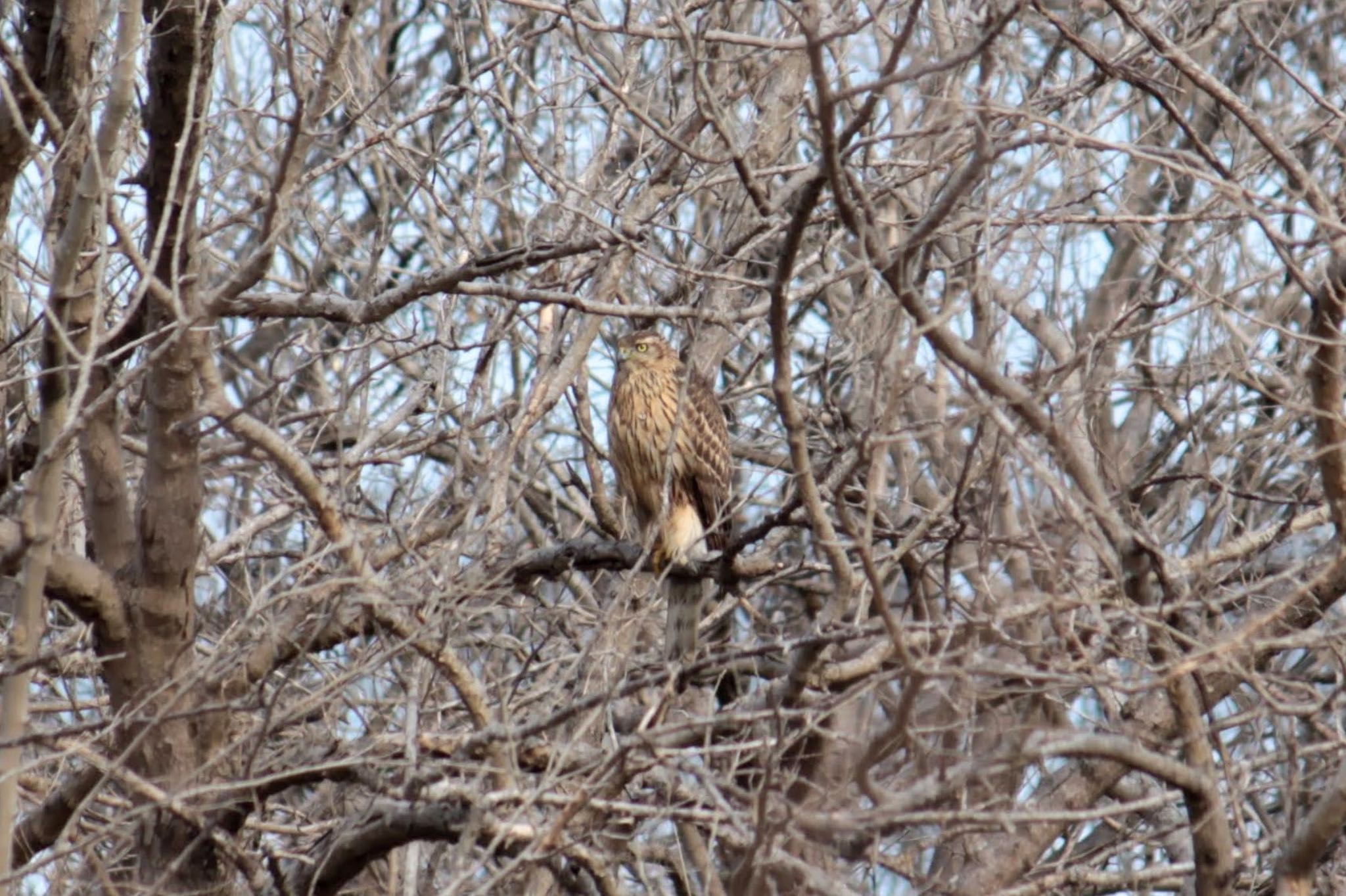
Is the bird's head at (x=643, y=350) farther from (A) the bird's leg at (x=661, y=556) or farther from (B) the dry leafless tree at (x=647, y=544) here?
(A) the bird's leg at (x=661, y=556)

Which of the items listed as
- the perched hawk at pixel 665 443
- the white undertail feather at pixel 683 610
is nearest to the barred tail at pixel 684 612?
the white undertail feather at pixel 683 610

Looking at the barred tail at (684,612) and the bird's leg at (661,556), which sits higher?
the bird's leg at (661,556)

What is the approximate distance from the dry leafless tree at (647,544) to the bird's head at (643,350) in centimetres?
42

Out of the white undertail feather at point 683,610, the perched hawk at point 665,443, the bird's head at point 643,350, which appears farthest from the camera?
the bird's head at point 643,350

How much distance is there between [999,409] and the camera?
359 centimetres

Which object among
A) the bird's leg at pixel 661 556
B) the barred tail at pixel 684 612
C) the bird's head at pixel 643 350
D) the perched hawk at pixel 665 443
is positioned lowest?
the barred tail at pixel 684 612

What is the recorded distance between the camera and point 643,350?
23.4ft

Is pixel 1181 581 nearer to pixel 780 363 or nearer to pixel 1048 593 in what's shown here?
pixel 1048 593

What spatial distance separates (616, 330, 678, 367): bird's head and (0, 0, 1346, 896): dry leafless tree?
1.39ft

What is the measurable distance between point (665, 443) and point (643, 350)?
1.45 ft

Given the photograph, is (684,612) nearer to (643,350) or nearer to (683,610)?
(683,610)

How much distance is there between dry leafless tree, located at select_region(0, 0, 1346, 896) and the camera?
3.54 m

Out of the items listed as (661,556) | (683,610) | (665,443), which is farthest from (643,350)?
(683,610)

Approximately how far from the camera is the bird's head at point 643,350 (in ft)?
23.2
